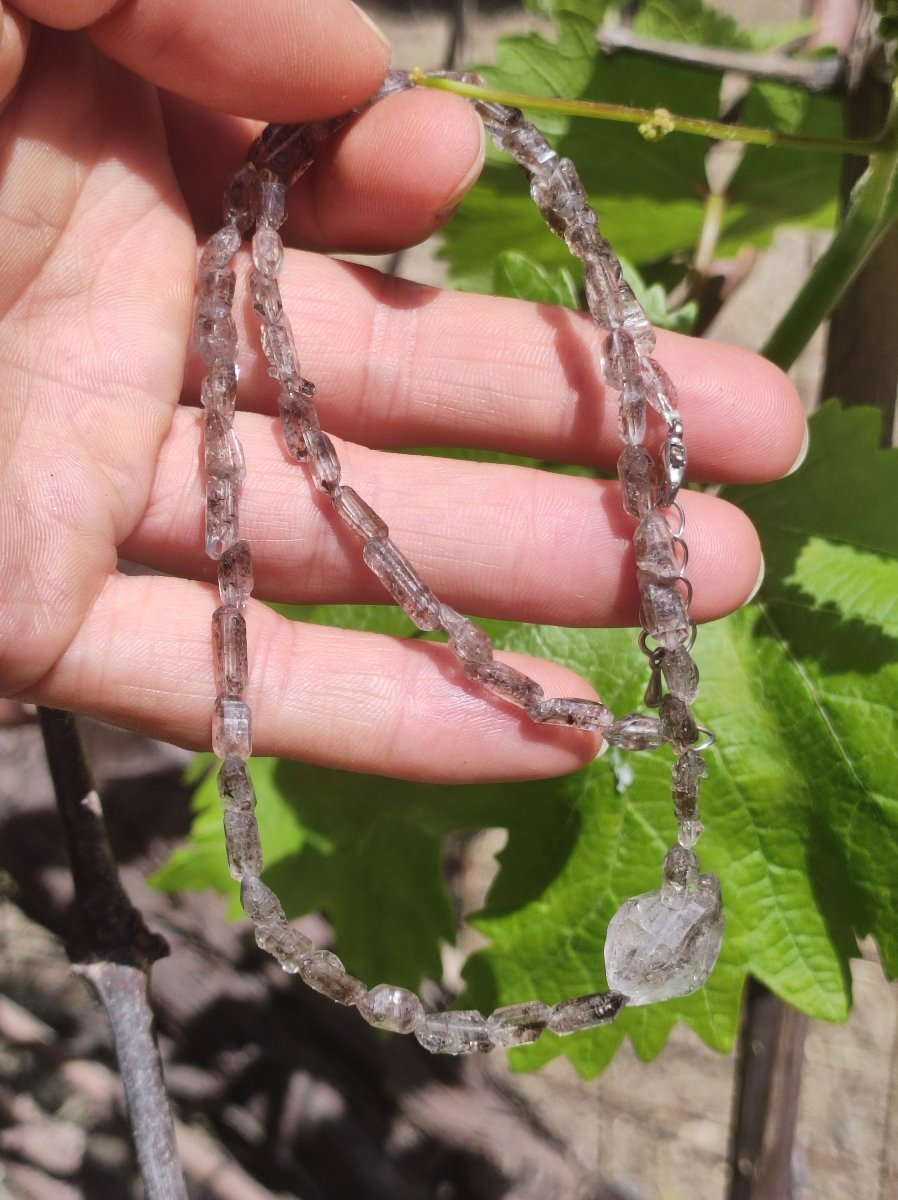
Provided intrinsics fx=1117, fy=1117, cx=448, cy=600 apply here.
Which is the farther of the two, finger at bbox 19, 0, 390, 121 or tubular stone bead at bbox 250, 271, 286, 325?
tubular stone bead at bbox 250, 271, 286, 325

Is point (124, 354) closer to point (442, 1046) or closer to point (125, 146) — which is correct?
point (125, 146)

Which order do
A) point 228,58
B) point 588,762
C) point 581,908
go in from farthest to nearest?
point 581,908 < point 588,762 < point 228,58

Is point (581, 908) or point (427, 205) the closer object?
point (427, 205)

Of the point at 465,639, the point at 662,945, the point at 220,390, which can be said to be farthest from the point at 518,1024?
the point at 220,390

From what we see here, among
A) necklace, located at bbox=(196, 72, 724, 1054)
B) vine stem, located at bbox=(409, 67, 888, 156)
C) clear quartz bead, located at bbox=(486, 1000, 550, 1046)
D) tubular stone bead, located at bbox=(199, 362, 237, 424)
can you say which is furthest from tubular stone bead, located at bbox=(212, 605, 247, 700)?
vine stem, located at bbox=(409, 67, 888, 156)

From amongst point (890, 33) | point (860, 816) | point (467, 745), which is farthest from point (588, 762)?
point (890, 33)

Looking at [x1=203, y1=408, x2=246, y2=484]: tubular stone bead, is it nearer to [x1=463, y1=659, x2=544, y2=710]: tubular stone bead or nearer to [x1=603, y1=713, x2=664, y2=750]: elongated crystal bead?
[x1=463, y1=659, x2=544, y2=710]: tubular stone bead
